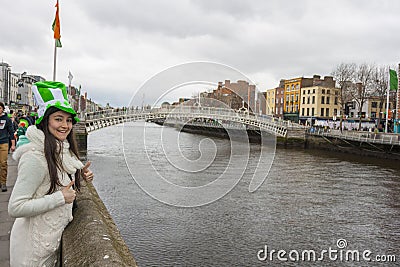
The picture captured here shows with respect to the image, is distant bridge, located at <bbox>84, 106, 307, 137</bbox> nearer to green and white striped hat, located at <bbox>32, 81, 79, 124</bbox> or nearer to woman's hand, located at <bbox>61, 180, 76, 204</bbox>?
green and white striped hat, located at <bbox>32, 81, 79, 124</bbox>

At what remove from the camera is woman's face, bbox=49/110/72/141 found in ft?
7.02

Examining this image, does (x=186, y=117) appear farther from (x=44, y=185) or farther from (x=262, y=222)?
(x=44, y=185)

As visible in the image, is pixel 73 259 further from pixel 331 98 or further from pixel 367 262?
pixel 331 98

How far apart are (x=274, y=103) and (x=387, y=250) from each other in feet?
199

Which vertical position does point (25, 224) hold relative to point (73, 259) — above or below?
above

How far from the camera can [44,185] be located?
2.01m

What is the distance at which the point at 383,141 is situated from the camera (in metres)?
24.3

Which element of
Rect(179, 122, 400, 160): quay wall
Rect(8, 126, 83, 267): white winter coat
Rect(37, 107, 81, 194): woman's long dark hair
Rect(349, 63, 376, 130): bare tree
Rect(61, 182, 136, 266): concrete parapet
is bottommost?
Rect(179, 122, 400, 160): quay wall

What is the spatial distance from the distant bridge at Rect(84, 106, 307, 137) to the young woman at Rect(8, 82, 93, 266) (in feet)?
64.4

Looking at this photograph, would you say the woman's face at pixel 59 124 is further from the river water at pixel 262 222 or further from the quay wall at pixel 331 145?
the quay wall at pixel 331 145

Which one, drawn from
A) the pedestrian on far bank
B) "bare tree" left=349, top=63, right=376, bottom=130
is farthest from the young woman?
"bare tree" left=349, top=63, right=376, bottom=130

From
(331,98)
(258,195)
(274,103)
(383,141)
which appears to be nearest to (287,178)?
(258,195)

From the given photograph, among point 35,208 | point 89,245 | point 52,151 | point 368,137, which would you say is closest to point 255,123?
point 368,137

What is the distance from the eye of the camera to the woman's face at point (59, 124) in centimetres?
214
